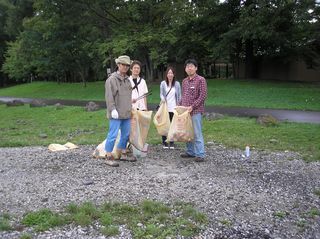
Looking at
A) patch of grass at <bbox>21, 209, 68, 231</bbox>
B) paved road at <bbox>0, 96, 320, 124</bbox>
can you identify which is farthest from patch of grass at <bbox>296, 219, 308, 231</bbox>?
paved road at <bbox>0, 96, 320, 124</bbox>

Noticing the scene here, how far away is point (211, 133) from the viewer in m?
11.6

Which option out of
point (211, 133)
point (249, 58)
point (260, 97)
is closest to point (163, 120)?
point (211, 133)

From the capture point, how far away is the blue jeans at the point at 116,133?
24.7ft

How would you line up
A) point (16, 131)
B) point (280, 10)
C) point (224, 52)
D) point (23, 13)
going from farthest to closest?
point (23, 13) → point (224, 52) → point (280, 10) → point (16, 131)

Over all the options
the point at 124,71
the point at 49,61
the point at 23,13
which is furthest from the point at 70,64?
the point at 124,71

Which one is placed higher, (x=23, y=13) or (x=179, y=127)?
(x=23, y=13)

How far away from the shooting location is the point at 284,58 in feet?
98.9

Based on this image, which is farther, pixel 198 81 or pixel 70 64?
pixel 70 64

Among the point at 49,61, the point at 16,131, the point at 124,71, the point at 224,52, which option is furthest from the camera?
the point at 49,61

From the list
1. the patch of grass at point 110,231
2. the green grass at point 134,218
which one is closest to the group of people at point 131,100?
the green grass at point 134,218

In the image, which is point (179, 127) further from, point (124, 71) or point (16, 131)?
point (16, 131)

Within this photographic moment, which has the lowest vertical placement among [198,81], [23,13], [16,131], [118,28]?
[16,131]

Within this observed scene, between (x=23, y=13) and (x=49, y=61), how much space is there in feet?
49.9

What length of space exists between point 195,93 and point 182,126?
26.4 inches
